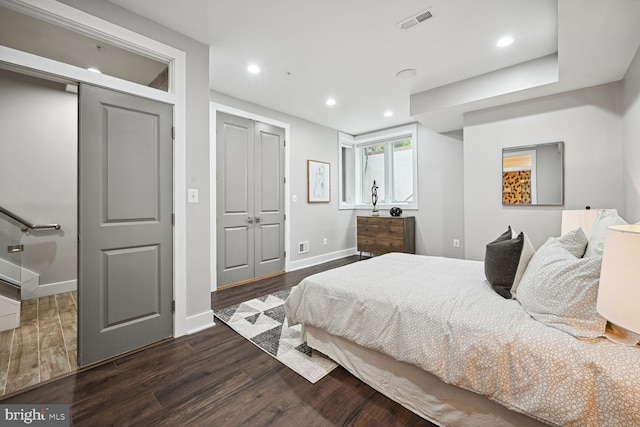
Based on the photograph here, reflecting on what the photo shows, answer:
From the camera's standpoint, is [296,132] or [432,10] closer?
[432,10]

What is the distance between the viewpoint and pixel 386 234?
4.95 m

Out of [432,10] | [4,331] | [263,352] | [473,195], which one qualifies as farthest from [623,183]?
[4,331]

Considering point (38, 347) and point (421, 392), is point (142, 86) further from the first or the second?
point (421, 392)

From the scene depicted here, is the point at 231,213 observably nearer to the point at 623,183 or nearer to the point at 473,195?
the point at 473,195

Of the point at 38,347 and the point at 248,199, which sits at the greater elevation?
the point at 248,199

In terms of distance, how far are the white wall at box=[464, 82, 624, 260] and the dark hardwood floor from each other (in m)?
2.69

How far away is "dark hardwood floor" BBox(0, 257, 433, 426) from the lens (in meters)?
1.45

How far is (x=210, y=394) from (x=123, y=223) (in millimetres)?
1398

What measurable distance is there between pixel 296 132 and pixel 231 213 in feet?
6.05

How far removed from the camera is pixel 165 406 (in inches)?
61.2

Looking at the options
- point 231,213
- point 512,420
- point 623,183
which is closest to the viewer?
point 512,420

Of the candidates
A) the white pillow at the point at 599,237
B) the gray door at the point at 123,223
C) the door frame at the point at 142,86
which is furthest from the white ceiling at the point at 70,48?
the white pillow at the point at 599,237

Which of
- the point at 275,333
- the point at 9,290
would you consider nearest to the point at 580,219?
the point at 275,333

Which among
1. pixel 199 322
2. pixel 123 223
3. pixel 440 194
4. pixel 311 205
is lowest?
pixel 199 322
